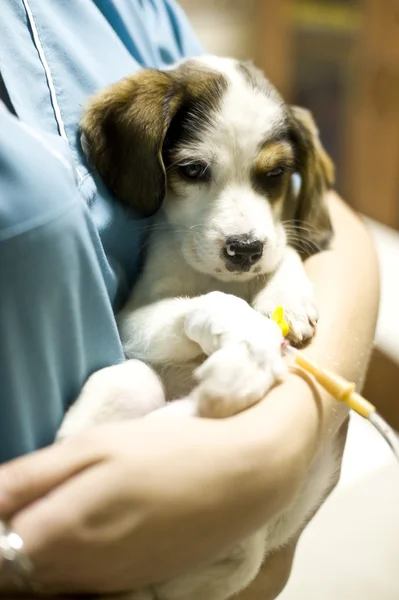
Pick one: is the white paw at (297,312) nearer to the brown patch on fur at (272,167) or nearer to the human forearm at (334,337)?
the human forearm at (334,337)

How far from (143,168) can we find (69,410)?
0.36 metres

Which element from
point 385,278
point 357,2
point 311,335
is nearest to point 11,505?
point 311,335

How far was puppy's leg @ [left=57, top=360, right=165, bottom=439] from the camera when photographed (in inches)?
31.5

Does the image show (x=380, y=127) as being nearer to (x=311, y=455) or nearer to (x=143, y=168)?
(x=143, y=168)

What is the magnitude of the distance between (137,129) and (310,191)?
0.33 metres

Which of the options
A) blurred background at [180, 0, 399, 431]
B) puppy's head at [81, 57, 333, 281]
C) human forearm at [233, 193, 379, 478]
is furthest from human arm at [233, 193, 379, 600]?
blurred background at [180, 0, 399, 431]

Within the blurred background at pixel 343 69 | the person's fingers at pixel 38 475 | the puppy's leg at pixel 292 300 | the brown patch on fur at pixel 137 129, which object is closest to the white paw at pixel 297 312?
the puppy's leg at pixel 292 300

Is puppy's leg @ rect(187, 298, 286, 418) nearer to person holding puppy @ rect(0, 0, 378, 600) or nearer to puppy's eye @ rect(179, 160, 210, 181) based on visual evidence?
person holding puppy @ rect(0, 0, 378, 600)

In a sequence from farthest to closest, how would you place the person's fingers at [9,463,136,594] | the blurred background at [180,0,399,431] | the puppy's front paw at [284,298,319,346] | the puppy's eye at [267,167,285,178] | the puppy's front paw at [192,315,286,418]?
1. the blurred background at [180,0,399,431]
2. the puppy's eye at [267,167,285,178]
3. the puppy's front paw at [284,298,319,346]
4. the puppy's front paw at [192,315,286,418]
5. the person's fingers at [9,463,136,594]

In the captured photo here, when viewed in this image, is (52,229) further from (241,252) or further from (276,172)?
(276,172)

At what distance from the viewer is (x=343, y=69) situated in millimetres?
3021

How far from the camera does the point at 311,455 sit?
2.65 feet

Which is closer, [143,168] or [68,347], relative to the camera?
[68,347]

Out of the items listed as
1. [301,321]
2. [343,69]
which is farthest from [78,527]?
[343,69]
